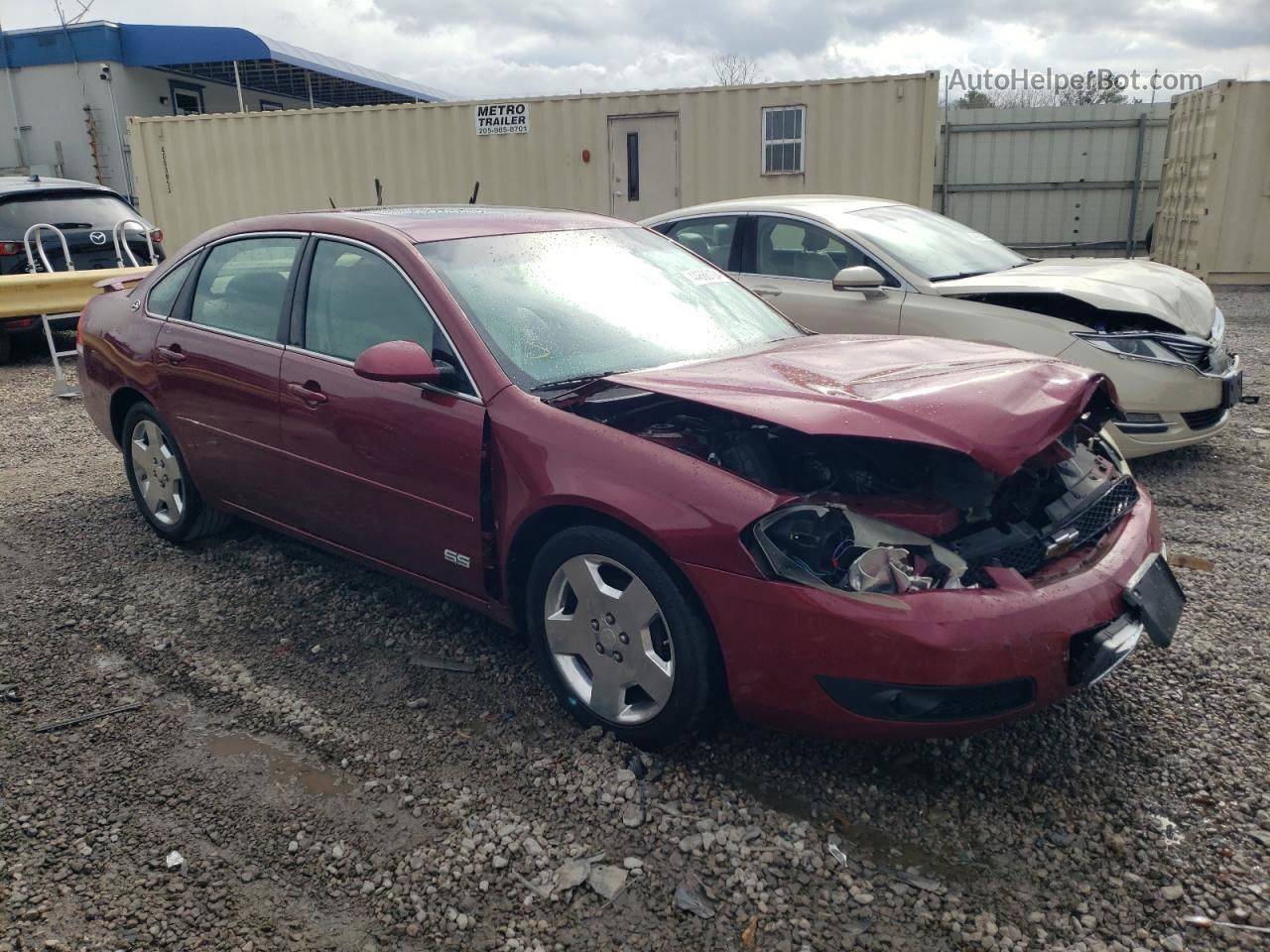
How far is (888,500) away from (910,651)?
521mm

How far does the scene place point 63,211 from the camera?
9992mm

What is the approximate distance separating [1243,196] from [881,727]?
1315cm

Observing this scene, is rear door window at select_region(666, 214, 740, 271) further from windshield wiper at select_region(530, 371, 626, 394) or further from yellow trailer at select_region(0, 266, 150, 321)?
yellow trailer at select_region(0, 266, 150, 321)

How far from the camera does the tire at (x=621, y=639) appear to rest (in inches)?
110

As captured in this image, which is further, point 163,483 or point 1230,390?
point 1230,390

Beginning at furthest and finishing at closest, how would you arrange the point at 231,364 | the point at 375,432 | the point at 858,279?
the point at 858,279 < the point at 231,364 < the point at 375,432

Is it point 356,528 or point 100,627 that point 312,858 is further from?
point 100,627

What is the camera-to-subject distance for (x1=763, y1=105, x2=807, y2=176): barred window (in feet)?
41.5

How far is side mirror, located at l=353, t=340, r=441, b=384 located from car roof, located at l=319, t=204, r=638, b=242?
604 mm

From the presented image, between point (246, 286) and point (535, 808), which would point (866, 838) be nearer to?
point (535, 808)

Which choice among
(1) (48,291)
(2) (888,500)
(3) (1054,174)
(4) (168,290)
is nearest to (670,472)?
(2) (888,500)

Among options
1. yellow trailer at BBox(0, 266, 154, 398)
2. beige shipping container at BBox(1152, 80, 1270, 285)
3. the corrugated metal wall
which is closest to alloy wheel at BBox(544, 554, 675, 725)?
yellow trailer at BBox(0, 266, 154, 398)

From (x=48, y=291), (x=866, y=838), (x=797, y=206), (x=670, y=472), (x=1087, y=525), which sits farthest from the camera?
(x=48, y=291)

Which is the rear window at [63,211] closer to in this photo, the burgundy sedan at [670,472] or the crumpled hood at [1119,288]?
the burgundy sedan at [670,472]
